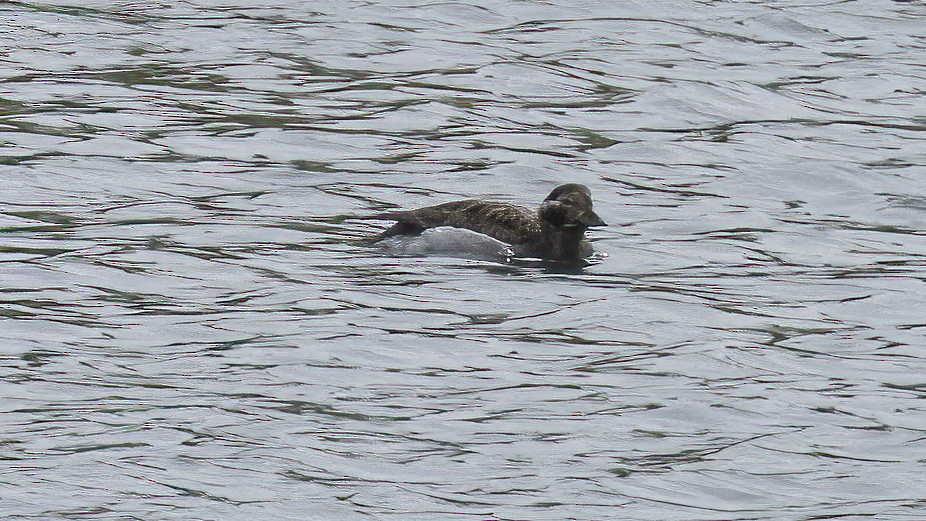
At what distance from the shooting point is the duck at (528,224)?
11250 mm

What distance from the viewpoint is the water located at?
7648 millimetres

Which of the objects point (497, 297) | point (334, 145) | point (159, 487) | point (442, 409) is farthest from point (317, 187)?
point (159, 487)

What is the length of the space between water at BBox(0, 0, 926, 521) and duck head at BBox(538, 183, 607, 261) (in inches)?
11.3

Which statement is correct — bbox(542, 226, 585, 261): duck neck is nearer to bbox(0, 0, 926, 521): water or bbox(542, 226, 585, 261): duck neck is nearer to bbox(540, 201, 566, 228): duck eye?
bbox(540, 201, 566, 228): duck eye

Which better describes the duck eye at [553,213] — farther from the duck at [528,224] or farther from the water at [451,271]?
the water at [451,271]

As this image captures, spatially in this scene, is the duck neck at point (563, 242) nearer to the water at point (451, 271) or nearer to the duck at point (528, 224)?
the duck at point (528, 224)

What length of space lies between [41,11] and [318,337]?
10.0 meters

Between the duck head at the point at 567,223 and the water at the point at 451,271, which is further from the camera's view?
the duck head at the point at 567,223

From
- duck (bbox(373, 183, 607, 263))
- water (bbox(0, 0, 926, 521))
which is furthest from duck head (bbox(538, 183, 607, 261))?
water (bbox(0, 0, 926, 521))

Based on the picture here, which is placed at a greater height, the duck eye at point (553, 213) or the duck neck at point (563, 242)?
the duck eye at point (553, 213)

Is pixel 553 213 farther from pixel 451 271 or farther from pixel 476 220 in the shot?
pixel 451 271

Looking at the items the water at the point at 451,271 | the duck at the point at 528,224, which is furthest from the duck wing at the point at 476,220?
the water at the point at 451,271

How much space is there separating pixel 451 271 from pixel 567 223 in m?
0.81

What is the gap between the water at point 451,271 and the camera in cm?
765
